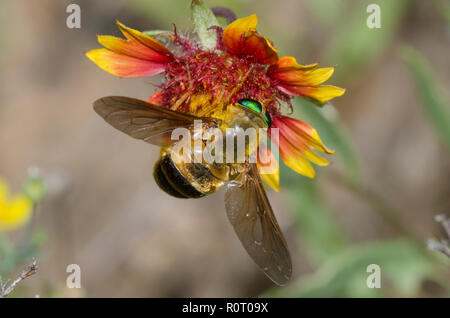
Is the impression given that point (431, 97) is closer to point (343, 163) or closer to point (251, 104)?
point (343, 163)

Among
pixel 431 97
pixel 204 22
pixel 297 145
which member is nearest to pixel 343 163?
pixel 431 97

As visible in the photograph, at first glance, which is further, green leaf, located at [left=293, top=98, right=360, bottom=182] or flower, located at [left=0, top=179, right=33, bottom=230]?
flower, located at [left=0, top=179, right=33, bottom=230]

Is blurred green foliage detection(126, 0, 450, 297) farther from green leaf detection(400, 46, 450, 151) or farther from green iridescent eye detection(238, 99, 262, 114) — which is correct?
green iridescent eye detection(238, 99, 262, 114)

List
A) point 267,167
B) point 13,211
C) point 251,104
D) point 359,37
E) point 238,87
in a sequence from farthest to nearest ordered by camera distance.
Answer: point 359,37
point 13,211
point 267,167
point 238,87
point 251,104

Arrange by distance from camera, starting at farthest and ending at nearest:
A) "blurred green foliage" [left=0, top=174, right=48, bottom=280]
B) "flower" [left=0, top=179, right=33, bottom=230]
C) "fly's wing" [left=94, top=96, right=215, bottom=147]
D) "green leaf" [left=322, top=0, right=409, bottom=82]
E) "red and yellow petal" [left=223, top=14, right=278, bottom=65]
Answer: "green leaf" [left=322, top=0, right=409, bottom=82] < "flower" [left=0, top=179, right=33, bottom=230] < "blurred green foliage" [left=0, top=174, right=48, bottom=280] < "red and yellow petal" [left=223, top=14, right=278, bottom=65] < "fly's wing" [left=94, top=96, right=215, bottom=147]

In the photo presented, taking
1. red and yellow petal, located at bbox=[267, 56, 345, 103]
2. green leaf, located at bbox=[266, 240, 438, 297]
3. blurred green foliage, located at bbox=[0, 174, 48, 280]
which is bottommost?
green leaf, located at bbox=[266, 240, 438, 297]

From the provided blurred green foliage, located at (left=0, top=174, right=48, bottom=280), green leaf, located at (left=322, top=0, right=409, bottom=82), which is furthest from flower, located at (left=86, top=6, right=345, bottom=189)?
green leaf, located at (left=322, top=0, right=409, bottom=82)
